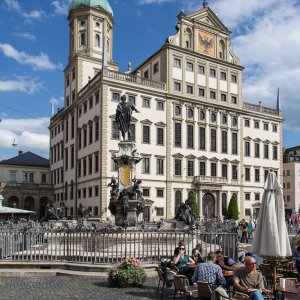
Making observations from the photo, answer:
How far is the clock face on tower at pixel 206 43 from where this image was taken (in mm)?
60500

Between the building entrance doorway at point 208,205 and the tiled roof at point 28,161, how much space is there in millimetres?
33414

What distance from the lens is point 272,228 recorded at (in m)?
11.3

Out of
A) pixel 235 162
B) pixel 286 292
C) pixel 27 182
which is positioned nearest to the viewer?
pixel 286 292

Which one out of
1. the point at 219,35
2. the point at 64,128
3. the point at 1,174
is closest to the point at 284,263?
the point at 219,35

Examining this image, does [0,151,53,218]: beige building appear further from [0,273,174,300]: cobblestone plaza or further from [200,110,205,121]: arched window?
[0,273,174,300]: cobblestone plaza

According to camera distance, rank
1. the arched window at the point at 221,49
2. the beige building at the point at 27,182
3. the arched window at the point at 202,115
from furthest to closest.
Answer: the beige building at the point at 27,182
the arched window at the point at 221,49
the arched window at the point at 202,115

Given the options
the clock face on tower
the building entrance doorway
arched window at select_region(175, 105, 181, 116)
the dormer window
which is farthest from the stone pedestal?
the clock face on tower

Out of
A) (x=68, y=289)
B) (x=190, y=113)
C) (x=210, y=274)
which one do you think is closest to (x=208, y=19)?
(x=190, y=113)

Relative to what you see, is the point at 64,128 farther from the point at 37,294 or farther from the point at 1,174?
the point at 37,294

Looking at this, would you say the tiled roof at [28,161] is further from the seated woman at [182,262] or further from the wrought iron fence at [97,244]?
the seated woman at [182,262]

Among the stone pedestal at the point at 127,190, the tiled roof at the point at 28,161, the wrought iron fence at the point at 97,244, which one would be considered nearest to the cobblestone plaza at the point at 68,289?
the wrought iron fence at the point at 97,244

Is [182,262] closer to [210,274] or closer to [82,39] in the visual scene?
[210,274]

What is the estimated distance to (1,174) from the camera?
7556cm

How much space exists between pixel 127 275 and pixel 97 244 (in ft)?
13.5
